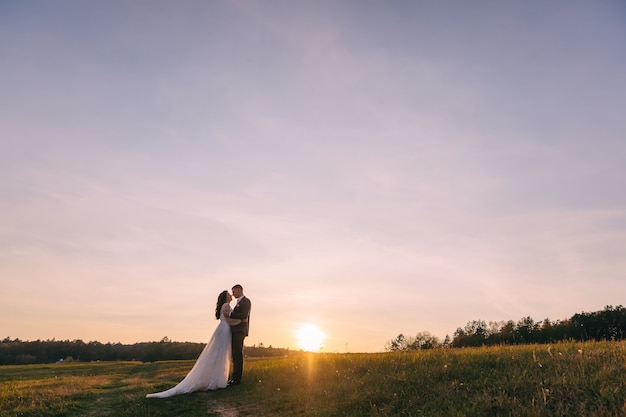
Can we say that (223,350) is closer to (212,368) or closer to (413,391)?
(212,368)

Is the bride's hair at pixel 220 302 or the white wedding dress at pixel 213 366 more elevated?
the bride's hair at pixel 220 302

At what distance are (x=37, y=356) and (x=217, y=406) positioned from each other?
438 ft

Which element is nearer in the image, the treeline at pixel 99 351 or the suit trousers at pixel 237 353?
the suit trousers at pixel 237 353

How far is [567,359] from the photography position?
11.3 m

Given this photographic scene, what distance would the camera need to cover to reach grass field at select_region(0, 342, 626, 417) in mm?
8922

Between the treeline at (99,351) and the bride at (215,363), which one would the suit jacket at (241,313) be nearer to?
the bride at (215,363)

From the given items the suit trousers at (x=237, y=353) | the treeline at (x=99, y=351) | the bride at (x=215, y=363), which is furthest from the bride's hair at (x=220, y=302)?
the treeline at (x=99, y=351)

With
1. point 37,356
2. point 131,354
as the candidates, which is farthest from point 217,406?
point 37,356

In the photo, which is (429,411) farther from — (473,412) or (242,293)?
(242,293)

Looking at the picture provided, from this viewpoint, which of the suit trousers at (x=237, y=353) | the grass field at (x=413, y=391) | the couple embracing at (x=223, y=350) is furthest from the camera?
the suit trousers at (x=237, y=353)

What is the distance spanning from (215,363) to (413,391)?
29.9 ft

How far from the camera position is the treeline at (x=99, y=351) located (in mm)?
94500

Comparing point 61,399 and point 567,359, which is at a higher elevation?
point 567,359

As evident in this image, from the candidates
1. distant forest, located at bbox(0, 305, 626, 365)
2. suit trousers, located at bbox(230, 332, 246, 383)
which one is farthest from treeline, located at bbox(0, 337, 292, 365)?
suit trousers, located at bbox(230, 332, 246, 383)
